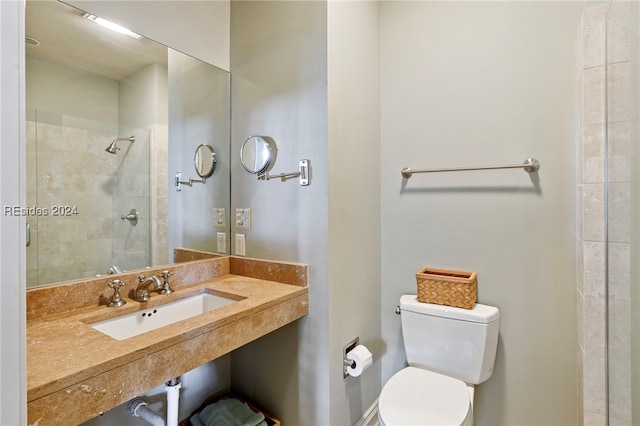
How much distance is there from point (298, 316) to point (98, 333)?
734mm

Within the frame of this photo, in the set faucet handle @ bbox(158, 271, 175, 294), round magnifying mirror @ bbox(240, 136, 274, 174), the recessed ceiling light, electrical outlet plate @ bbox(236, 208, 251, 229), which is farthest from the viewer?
electrical outlet plate @ bbox(236, 208, 251, 229)

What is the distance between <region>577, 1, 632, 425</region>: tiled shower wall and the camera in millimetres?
1173

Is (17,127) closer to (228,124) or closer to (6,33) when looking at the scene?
(6,33)

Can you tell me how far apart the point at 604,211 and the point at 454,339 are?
0.80 m

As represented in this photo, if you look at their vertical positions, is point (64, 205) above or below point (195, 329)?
above

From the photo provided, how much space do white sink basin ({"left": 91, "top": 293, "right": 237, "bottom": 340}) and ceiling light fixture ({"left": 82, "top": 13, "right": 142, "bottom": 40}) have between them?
117 cm

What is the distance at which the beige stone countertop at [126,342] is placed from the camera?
729 millimetres

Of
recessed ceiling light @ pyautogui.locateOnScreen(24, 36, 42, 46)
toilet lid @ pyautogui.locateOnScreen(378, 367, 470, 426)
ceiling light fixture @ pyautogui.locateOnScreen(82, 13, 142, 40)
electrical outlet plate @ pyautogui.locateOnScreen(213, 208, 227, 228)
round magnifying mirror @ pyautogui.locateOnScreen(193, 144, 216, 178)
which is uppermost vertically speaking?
ceiling light fixture @ pyautogui.locateOnScreen(82, 13, 142, 40)

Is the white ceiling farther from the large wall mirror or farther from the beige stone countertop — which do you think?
the beige stone countertop

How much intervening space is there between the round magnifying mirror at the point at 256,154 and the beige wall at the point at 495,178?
2.25 ft

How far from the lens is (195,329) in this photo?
3.24ft

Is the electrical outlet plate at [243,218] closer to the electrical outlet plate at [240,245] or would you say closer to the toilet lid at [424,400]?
the electrical outlet plate at [240,245]

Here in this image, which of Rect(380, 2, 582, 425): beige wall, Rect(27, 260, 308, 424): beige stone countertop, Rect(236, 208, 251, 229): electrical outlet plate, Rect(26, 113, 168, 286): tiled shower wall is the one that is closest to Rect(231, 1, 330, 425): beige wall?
Rect(236, 208, 251, 229): electrical outlet plate

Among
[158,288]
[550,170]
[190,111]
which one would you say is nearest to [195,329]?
[158,288]
